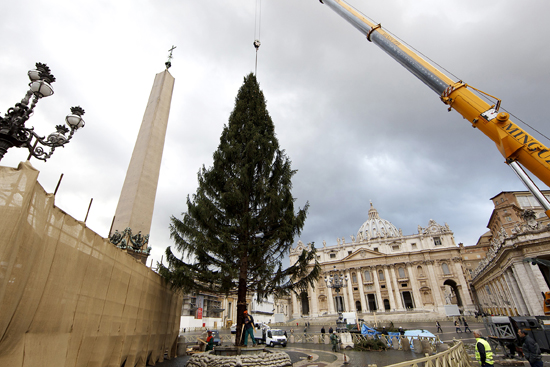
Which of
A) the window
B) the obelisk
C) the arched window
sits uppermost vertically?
the window

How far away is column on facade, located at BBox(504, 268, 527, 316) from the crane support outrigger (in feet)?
88.0

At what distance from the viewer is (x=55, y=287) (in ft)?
16.9

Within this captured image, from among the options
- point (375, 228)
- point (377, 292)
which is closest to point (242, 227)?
point (377, 292)

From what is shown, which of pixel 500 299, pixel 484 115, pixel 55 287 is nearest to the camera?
pixel 55 287

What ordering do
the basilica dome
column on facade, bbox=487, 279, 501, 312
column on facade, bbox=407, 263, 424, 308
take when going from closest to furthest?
column on facade, bbox=487, 279, 501, 312
column on facade, bbox=407, 263, 424, 308
the basilica dome

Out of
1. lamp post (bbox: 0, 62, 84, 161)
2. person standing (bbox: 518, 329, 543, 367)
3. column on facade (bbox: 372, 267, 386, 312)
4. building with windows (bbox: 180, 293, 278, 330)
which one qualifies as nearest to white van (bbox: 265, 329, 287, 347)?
building with windows (bbox: 180, 293, 278, 330)

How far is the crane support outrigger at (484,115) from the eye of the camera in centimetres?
815

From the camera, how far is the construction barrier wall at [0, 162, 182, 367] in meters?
4.09

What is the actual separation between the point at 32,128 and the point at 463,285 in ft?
255

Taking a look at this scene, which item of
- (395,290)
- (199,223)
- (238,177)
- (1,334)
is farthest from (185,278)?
(395,290)

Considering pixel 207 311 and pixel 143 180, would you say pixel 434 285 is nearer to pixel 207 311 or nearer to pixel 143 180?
pixel 207 311

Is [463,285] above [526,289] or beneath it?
above

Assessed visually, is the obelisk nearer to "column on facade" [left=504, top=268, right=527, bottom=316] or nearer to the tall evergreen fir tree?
the tall evergreen fir tree

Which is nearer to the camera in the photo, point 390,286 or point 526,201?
point 526,201
